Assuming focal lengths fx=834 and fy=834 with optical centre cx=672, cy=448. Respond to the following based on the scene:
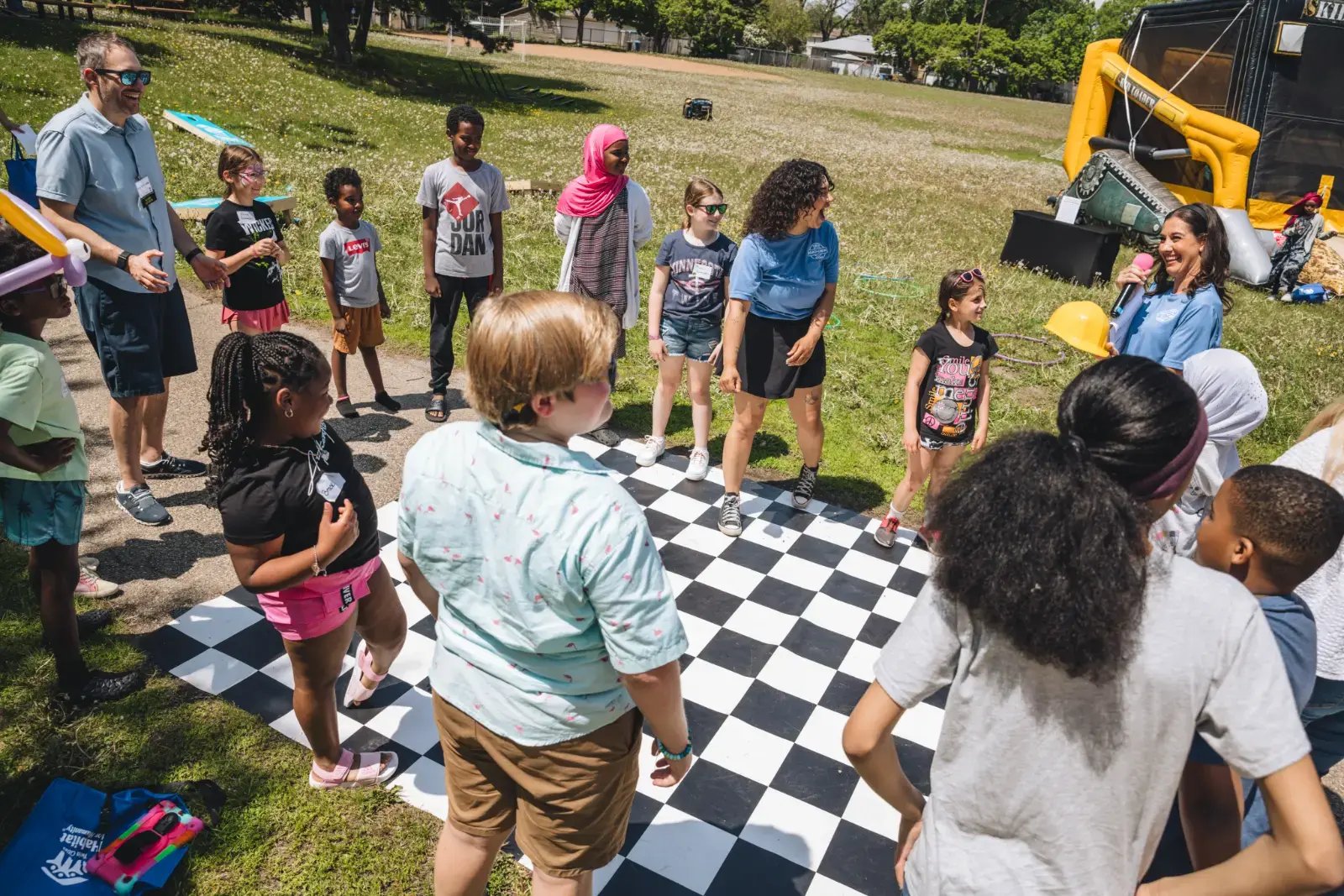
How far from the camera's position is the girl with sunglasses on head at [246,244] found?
465 centimetres

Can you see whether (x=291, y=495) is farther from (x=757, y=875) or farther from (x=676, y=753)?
(x=757, y=875)

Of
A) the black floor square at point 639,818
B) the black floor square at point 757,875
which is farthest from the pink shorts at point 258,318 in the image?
the black floor square at point 757,875

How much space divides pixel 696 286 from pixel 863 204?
1134 centimetres

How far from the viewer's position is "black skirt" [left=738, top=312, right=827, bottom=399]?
14.5 ft

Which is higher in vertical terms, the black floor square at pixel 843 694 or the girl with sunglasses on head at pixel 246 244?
the girl with sunglasses on head at pixel 246 244

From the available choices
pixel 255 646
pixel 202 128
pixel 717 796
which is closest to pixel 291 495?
pixel 255 646

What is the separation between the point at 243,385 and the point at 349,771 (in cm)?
138

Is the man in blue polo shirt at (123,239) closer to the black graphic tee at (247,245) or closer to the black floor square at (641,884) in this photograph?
the black graphic tee at (247,245)

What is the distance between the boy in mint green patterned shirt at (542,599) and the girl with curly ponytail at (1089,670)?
1.71 ft

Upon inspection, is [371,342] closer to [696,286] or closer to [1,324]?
[696,286]

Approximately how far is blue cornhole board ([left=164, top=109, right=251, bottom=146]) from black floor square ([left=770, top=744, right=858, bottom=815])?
499 inches

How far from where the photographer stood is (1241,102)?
11570 millimetres

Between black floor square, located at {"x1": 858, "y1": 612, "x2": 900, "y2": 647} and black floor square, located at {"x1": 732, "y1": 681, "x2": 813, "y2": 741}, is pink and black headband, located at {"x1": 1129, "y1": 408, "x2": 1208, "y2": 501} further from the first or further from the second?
black floor square, located at {"x1": 858, "y1": 612, "x2": 900, "y2": 647}

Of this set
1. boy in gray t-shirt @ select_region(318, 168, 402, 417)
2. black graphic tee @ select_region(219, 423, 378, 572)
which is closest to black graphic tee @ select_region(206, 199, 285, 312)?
boy in gray t-shirt @ select_region(318, 168, 402, 417)
